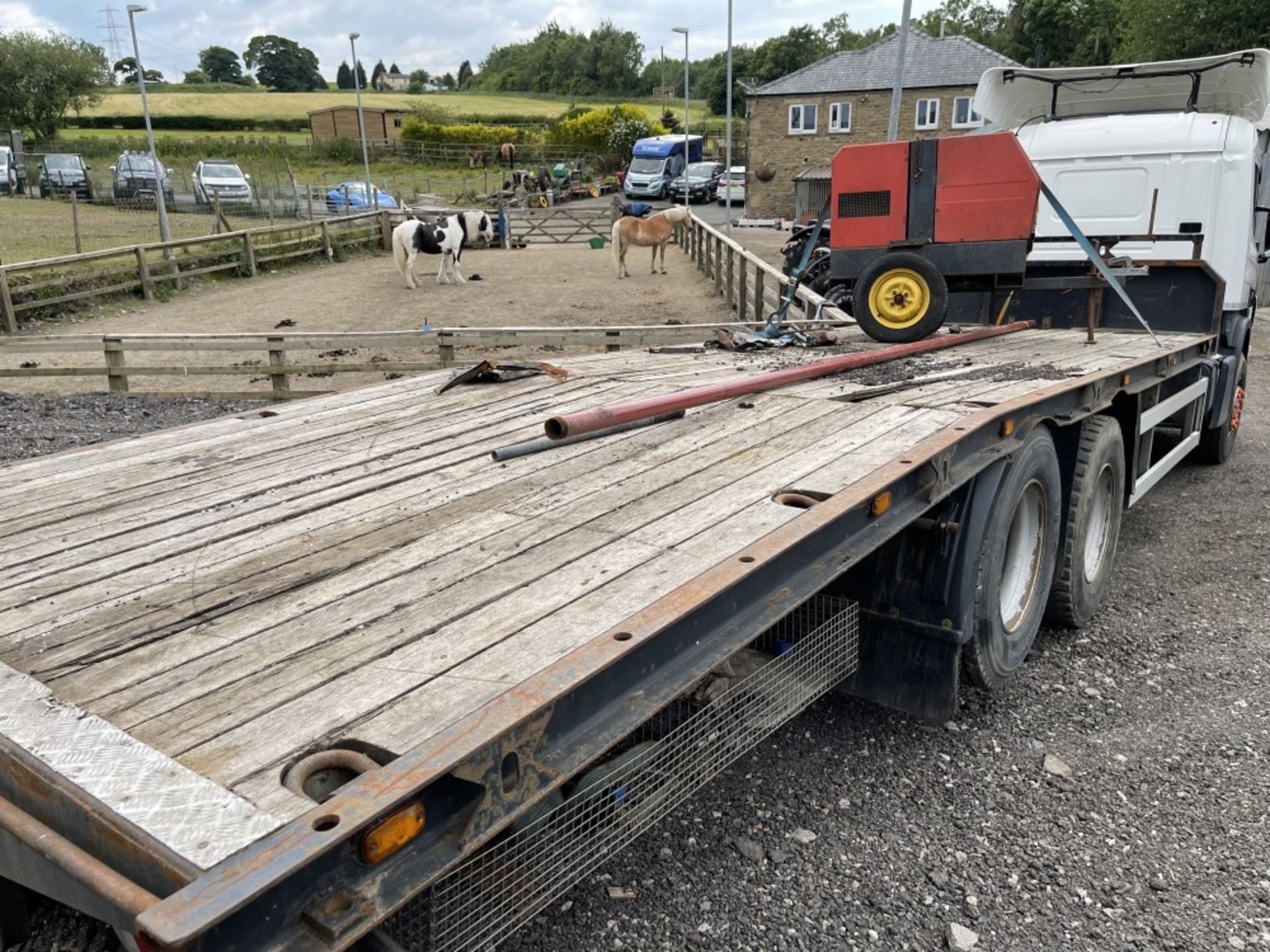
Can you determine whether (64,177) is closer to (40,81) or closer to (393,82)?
(40,81)

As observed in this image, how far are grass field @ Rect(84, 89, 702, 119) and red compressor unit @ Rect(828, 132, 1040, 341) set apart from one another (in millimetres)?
71915

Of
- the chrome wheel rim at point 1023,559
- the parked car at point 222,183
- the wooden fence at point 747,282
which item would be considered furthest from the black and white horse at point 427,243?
the chrome wheel rim at point 1023,559

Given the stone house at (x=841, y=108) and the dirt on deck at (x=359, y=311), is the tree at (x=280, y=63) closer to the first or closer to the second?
the stone house at (x=841, y=108)

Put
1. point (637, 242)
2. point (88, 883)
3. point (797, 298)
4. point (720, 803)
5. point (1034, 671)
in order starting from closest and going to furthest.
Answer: point (88, 883)
point (720, 803)
point (1034, 671)
point (797, 298)
point (637, 242)

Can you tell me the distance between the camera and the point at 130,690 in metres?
1.78

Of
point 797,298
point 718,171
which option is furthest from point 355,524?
point 718,171

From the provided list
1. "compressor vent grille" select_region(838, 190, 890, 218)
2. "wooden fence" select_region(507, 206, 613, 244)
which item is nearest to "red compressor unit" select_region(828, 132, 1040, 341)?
"compressor vent grille" select_region(838, 190, 890, 218)

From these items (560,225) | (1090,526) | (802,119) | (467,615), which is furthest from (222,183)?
(467,615)

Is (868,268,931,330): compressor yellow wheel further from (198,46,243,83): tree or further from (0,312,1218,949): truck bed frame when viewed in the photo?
(198,46,243,83): tree

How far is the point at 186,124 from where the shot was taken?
224 ft

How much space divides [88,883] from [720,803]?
2.24 metres

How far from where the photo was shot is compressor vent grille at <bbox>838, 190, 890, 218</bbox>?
18.4ft

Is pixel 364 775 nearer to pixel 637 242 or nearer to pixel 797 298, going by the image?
pixel 797 298

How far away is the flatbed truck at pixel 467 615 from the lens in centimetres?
142
